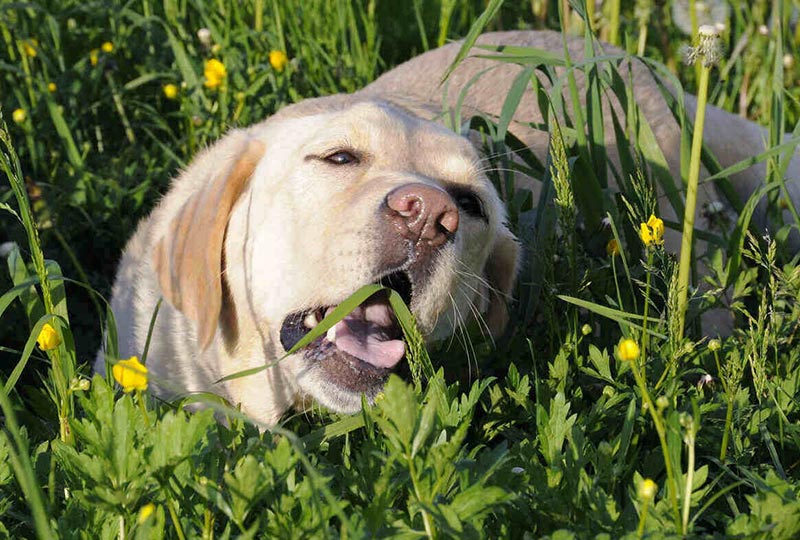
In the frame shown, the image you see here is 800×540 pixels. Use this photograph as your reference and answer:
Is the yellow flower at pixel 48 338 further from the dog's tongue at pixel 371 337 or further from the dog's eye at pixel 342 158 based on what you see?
the dog's eye at pixel 342 158

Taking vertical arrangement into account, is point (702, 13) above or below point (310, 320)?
below

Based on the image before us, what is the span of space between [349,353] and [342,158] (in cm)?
54

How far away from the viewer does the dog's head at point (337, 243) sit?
7.80 ft

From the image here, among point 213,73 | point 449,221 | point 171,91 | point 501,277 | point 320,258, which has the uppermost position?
point 449,221

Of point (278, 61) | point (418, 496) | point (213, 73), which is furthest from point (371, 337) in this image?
point (278, 61)

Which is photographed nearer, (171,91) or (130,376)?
(130,376)

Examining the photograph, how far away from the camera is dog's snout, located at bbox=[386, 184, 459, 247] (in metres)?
2.32

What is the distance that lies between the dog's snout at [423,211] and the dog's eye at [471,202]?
390 mm

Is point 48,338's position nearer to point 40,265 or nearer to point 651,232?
point 40,265

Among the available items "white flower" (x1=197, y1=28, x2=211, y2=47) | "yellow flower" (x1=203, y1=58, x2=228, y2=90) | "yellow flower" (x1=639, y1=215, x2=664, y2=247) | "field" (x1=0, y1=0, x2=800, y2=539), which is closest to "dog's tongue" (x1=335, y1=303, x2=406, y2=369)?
"field" (x1=0, y1=0, x2=800, y2=539)

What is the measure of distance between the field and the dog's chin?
0.09 meters

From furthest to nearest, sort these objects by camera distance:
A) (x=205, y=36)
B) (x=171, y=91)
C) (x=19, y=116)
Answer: (x=205, y=36)
(x=171, y=91)
(x=19, y=116)

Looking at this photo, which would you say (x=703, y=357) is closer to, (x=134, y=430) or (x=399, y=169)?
(x=399, y=169)

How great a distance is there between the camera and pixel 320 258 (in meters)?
2.45
